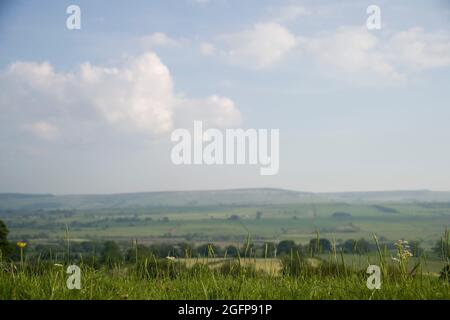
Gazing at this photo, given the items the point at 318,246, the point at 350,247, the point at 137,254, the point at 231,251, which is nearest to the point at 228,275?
the point at 231,251

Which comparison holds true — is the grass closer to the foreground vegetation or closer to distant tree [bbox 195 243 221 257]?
the foreground vegetation

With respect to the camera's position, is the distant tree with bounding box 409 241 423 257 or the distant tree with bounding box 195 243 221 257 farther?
the distant tree with bounding box 195 243 221 257

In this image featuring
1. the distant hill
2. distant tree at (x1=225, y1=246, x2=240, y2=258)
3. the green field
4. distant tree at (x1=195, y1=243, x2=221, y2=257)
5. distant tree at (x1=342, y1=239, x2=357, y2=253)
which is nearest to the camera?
distant tree at (x1=195, y1=243, x2=221, y2=257)

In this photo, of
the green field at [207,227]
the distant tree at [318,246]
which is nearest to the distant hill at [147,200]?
the green field at [207,227]

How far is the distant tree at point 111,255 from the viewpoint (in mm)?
6760

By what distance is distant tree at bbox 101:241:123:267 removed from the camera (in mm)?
6760

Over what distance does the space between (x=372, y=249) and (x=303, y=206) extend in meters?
58.3

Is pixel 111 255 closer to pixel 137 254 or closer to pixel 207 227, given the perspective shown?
pixel 137 254

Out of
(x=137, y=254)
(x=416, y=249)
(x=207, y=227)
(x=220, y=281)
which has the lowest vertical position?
(x=207, y=227)

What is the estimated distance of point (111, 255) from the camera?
7.05 m

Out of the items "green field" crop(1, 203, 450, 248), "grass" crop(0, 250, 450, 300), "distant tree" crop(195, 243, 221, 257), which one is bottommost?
"green field" crop(1, 203, 450, 248)

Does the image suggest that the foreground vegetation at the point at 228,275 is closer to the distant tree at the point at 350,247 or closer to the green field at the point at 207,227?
the distant tree at the point at 350,247

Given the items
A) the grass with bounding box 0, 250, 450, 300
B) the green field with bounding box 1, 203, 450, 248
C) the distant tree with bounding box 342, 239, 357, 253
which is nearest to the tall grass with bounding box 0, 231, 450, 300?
the grass with bounding box 0, 250, 450, 300
